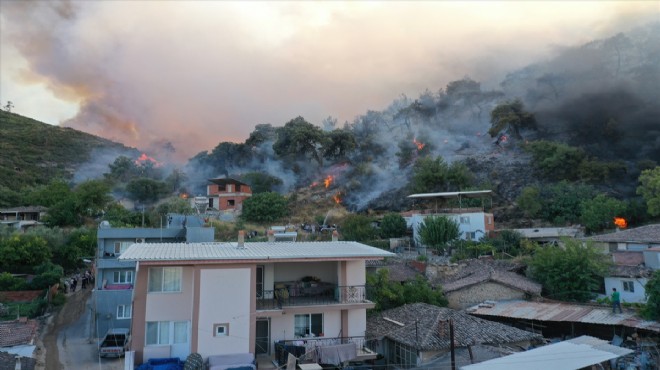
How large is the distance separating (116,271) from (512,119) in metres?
72.8

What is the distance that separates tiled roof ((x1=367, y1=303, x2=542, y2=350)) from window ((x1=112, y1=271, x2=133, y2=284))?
1716cm

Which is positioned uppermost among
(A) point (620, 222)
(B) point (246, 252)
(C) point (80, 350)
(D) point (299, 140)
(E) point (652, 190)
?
(D) point (299, 140)

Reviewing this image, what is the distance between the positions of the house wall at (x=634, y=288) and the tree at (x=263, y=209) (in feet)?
115

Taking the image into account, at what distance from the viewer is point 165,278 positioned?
16.6 m

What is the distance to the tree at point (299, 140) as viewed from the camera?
261ft

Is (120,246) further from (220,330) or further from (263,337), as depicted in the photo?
(220,330)

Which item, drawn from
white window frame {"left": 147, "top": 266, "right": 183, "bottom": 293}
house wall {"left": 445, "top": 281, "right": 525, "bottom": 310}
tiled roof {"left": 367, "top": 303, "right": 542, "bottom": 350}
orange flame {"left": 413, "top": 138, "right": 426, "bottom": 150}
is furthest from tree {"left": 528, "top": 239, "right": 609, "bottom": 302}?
orange flame {"left": 413, "top": 138, "right": 426, "bottom": 150}

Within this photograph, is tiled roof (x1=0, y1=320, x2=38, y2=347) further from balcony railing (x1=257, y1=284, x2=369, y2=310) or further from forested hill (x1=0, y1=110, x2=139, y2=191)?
forested hill (x1=0, y1=110, x2=139, y2=191)

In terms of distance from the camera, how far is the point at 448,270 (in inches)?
1346

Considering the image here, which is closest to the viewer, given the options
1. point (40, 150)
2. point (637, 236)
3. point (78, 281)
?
point (637, 236)

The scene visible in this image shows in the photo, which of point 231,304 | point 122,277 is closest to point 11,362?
point 231,304

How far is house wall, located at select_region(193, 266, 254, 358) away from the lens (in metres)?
16.1

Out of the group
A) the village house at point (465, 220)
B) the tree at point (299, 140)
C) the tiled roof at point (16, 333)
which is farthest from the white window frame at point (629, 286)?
the tree at point (299, 140)

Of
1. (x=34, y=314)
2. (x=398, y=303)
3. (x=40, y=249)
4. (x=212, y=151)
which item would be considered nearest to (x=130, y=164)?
(x=212, y=151)
